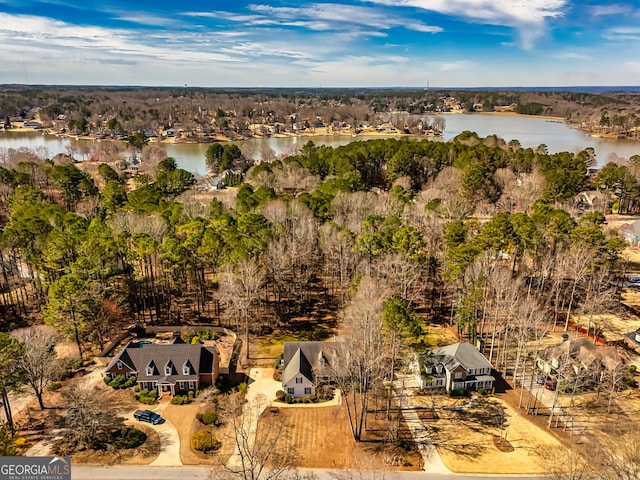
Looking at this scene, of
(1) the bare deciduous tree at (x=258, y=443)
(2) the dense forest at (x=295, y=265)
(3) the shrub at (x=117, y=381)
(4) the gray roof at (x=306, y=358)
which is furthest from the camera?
(2) the dense forest at (x=295, y=265)

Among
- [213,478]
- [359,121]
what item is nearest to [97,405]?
[213,478]

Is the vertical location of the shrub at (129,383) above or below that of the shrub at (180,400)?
above

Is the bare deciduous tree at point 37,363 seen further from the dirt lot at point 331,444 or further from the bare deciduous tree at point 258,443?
the dirt lot at point 331,444

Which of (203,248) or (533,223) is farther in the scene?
(533,223)

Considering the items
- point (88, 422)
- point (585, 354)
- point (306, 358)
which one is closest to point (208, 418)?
point (88, 422)

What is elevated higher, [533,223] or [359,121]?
[359,121]

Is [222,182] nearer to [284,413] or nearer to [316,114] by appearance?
[284,413]

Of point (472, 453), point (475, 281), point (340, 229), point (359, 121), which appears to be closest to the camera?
point (472, 453)

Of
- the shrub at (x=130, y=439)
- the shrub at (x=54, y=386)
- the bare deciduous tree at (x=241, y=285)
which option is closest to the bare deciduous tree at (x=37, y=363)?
the shrub at (x=54, y=386)
